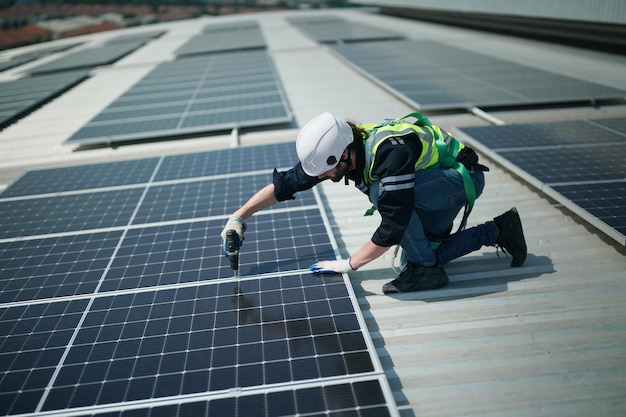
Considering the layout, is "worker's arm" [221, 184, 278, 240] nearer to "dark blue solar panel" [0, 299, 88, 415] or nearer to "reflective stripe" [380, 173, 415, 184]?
"reflective stripe" [380, 173, 415, 184]

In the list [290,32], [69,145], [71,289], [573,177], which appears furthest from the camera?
[290,32]

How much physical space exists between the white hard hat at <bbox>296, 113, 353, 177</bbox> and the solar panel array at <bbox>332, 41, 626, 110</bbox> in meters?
6.36

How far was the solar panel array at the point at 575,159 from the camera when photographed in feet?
18.1

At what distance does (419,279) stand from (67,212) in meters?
4.73

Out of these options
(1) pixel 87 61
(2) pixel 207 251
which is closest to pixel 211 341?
(2) pixel 207 251

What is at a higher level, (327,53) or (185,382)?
(327,53)

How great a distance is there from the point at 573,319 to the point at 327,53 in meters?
17.6

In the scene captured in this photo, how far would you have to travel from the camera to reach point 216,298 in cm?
439

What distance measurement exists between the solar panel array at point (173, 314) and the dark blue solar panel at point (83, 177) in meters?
0.47

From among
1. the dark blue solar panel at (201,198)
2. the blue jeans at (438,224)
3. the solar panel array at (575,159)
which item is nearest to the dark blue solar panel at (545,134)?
the solar panel array at (575,159)

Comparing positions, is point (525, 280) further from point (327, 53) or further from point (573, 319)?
point (327, 53)

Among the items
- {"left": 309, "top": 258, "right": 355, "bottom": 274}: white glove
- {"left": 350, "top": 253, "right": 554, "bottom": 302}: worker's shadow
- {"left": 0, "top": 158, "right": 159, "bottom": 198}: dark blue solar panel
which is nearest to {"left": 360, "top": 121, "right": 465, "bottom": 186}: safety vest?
{"left": 309, "top": 258, "right": 355, "bottom": 274}: white glove

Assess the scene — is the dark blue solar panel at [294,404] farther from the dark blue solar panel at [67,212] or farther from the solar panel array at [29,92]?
the solar panel array at [29,92]

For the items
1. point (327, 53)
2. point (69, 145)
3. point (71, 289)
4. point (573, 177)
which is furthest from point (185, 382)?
point (327, 53)
